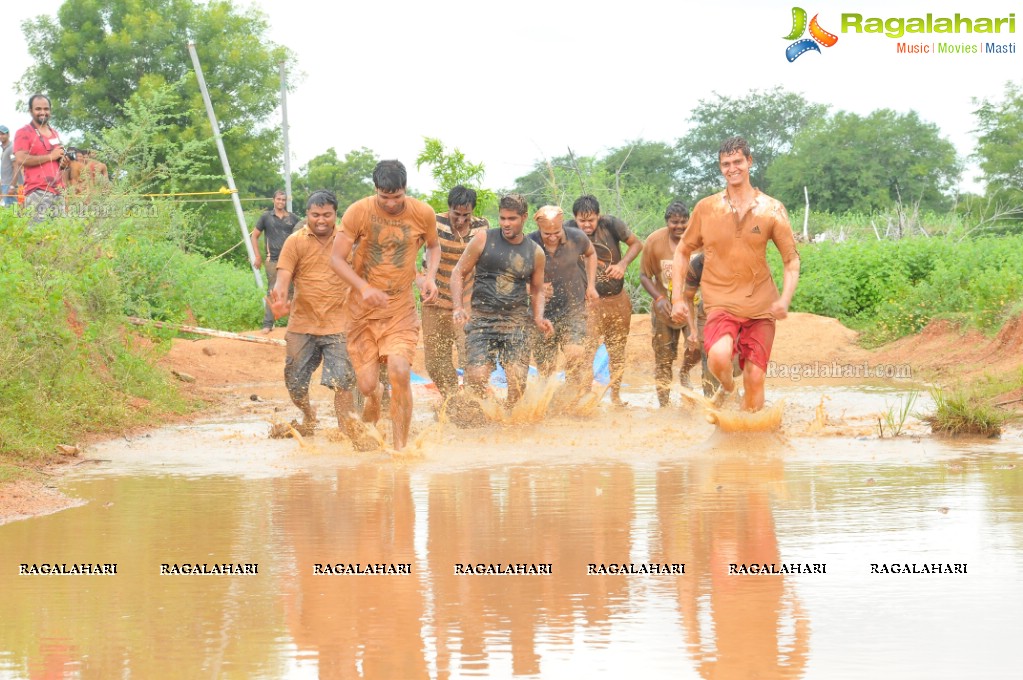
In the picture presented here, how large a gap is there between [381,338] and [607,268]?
3824mm

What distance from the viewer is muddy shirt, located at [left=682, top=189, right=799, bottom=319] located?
890 centimetres

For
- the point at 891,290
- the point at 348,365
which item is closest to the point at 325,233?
the point at 348,365

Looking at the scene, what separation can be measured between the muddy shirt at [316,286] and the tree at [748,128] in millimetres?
42262

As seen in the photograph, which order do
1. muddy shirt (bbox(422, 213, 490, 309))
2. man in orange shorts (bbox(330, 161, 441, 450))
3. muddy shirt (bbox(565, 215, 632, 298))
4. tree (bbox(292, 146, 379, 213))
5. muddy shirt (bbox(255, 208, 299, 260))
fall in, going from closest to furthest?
man in orange shorts (bbox(330, 161, 441, 450)) → muddy shirt (bbox(422, 213, 490, 309)) → muddy shirt (bbox(565, 215, 632, 298)) → muddy shirt (bbox(255, 208, 299, 260)) → tree (bbox(292, 146, 379, 213))

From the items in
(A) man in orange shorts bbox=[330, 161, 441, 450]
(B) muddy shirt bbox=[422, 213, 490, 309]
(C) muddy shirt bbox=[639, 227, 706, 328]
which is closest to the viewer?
(A) man in orange shorts bbox=[330, 161, 441, 450]

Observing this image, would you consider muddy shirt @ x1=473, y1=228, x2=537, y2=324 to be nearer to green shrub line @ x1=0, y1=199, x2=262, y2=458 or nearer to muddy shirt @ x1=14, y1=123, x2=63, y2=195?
green shrub line @ x1=0, y1=199, x2=262, y2=458

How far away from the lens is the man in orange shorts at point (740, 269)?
29.2ft

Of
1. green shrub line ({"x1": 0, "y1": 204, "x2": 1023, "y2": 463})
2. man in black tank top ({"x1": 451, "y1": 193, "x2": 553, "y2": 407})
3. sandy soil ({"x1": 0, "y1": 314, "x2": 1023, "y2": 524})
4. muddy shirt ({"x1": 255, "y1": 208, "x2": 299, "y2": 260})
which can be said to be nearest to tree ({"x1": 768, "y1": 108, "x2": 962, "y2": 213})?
green shrub line ({"x1": 0, "y1": 204, "x2": 1023, "y2": 463})

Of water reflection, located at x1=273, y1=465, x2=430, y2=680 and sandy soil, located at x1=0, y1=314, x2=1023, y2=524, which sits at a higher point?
sandy soil, located at x1=0, y1=314, x2=1023, y2=524

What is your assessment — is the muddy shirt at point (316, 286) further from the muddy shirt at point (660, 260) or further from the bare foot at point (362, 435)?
the muddy shirt at point (660, 260)

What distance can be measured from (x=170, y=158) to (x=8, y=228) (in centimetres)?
521

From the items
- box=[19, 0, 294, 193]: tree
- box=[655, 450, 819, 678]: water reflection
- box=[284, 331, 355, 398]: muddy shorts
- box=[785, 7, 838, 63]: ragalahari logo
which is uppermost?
box=[19, 0, 294, 193]: tree

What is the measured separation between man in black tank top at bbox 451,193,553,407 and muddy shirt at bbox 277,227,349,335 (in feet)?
3.04

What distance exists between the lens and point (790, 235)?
8.81 m
